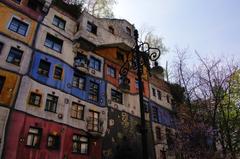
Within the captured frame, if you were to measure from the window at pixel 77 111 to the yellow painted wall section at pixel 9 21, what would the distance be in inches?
253

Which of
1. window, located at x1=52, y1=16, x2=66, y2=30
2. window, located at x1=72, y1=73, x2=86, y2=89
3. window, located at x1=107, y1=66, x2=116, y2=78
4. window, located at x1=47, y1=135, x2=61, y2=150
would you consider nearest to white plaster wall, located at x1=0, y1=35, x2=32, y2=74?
window, located at x1=72, y1=73, x2=86, y2=89

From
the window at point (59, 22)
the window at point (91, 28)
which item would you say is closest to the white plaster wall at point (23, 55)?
the window at point (59, 22)

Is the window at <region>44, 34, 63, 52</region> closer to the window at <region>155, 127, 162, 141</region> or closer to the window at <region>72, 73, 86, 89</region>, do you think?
the window at <region>72, 73, 86, 89</region>

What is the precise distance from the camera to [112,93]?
22.7 meters

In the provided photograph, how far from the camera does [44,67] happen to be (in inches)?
695

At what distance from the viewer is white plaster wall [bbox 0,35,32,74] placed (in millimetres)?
15193

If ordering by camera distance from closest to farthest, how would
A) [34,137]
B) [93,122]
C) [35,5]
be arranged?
[34,137] → [93,122] → [35,5]

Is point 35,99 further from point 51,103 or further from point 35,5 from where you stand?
point 35,5

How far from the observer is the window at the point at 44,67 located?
1727cm

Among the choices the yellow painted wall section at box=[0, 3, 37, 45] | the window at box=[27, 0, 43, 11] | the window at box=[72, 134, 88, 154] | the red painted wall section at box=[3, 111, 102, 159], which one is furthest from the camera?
the window at box=[27, 0, 43, 11]

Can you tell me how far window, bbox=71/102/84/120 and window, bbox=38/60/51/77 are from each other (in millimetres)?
3513

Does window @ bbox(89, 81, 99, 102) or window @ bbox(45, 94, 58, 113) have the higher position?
window @ bbox(89, 81, 99, 102)

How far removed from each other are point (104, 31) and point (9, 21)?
34.1 ft

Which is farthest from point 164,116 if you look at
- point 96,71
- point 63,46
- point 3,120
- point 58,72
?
point 3,120
